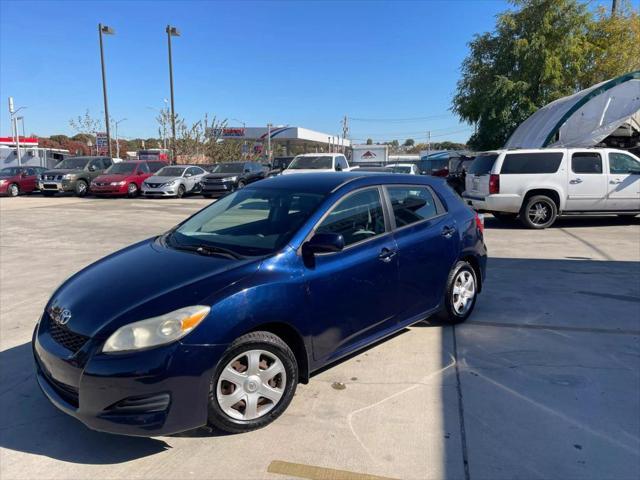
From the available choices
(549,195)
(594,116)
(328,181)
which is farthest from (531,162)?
(328,181)

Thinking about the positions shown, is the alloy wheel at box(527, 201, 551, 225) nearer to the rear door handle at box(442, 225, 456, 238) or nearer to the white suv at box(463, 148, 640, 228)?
the white suv at box(463, 148, 640, 228)

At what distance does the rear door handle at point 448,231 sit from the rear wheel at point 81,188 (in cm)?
2208

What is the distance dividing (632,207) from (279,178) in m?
10.6

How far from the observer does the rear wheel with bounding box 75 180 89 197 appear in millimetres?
22828

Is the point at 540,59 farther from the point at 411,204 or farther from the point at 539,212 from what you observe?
the point at 411,204

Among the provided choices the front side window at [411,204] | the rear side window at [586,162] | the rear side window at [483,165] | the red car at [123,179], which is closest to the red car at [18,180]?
the red car at [123,179]

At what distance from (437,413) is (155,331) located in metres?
1.95

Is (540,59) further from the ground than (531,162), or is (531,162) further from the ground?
(540,59)

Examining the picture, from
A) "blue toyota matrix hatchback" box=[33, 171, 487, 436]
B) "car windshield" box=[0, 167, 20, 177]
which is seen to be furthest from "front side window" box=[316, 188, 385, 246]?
"car windshield" box=[0, 167, 20, 177]

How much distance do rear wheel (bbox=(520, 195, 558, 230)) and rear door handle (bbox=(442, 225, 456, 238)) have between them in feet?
25.1

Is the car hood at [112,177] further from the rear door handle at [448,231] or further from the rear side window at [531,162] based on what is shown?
the rear door handle at [448,231]

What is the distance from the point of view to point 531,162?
11.5m

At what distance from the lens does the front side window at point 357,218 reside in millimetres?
3793

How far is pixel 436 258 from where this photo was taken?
4.52 metres
